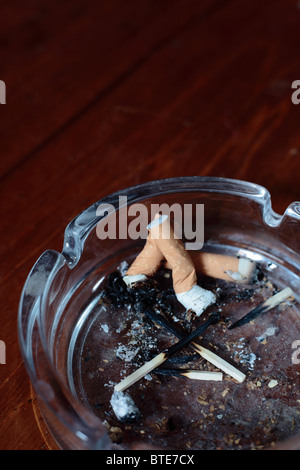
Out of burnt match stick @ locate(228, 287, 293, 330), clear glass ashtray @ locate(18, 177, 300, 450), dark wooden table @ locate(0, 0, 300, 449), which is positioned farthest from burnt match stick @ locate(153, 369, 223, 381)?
dark wooden table @ locate(0, 0, 300, 449)

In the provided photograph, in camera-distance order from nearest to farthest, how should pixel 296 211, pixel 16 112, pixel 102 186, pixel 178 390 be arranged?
pixel 178 390 < pixel 296 211 < pixel 102 186 < pixel 16 112

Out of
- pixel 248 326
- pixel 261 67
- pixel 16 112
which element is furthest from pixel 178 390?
pixel 261 67

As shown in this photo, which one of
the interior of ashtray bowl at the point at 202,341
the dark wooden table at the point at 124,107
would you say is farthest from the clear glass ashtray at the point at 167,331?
the dark wooden table at the point at 124,107

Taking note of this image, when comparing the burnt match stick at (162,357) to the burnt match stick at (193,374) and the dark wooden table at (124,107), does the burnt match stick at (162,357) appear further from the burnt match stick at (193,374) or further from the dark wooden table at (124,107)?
the dark wooden table at (124,107)

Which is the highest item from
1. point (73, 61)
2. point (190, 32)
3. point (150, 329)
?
point (73, 61)

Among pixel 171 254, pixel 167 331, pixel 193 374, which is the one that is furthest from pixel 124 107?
pixel 193 374

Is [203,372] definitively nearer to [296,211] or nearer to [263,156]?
[296,211]

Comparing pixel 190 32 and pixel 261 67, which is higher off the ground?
pixel 190 32

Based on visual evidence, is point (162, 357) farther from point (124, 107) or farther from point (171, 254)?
point (124, 107)
